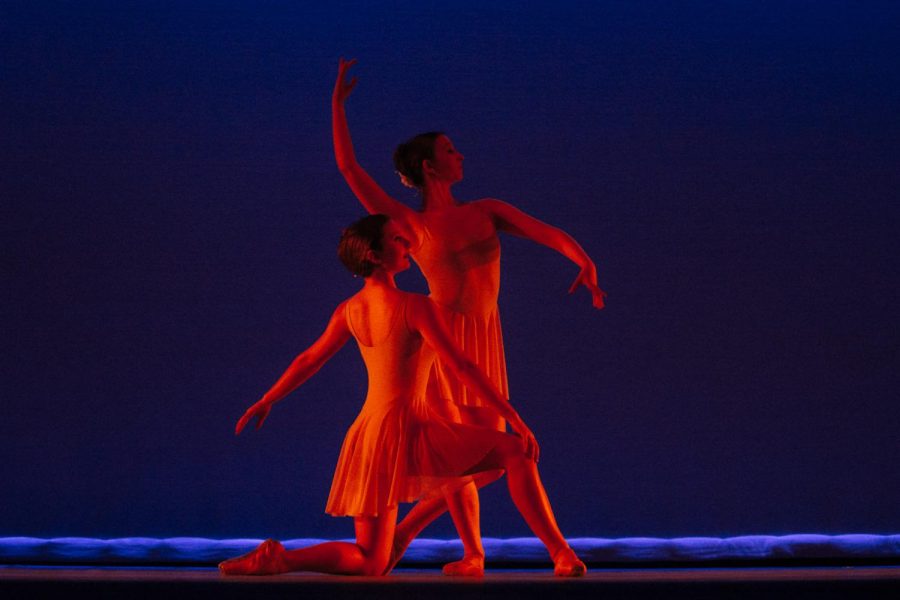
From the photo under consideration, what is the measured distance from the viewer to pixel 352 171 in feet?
9.84

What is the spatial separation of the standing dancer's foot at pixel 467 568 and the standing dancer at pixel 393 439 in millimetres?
236

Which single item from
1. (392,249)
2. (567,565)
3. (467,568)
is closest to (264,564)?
(467,568)

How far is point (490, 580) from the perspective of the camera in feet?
7.91

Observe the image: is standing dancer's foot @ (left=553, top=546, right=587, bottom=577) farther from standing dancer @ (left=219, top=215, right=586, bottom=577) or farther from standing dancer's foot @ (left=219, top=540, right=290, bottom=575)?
standing dancer's foot @ (left=219, top=540, right=290, bottom=575)

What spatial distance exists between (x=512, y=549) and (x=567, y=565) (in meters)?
1.91

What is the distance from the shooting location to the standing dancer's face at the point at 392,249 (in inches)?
107

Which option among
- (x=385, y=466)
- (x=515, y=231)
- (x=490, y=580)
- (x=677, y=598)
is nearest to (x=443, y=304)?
(x=515, y=231)

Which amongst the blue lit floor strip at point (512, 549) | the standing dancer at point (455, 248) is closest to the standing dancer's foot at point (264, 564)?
the standing dancer at point (455, 248)

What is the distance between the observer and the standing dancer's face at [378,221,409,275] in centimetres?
272

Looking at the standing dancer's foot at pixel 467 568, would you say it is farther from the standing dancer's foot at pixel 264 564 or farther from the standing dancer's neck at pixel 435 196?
the standing dancer's neck at pixel 435 196

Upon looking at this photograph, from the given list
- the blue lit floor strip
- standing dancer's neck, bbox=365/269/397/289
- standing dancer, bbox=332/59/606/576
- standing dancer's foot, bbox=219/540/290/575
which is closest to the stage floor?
standing dancer's foot, bbox=219/540/290/575

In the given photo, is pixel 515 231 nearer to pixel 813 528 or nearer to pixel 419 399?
pixel 419 399

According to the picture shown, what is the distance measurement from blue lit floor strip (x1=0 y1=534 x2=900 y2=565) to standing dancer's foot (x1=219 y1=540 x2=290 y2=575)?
1.91 m

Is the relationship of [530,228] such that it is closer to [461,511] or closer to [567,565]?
[461,511]
